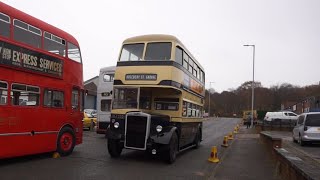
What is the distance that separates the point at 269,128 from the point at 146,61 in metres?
27.8

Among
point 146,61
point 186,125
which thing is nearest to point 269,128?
point 186,125

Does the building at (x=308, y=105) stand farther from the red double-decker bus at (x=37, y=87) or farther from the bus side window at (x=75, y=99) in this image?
the red double-decker bus at (x=37, y=87)

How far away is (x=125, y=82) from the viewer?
565 inches

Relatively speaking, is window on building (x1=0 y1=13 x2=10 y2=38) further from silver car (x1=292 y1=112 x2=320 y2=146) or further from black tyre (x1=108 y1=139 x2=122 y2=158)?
silver car (x1=292 y1=112 x2=320 y2=146)

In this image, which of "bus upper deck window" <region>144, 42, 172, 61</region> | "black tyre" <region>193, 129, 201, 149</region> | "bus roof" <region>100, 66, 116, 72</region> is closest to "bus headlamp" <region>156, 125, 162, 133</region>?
"bus upper deck window" <region>144, 42, 172, 61</region>

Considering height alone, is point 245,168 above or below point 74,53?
below

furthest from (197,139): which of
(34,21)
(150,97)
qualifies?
(34,21)

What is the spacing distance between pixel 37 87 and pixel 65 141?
8.59 feet

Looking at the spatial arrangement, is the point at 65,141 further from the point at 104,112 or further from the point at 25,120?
the point at 104,112

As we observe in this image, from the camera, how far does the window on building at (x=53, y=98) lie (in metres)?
13.1

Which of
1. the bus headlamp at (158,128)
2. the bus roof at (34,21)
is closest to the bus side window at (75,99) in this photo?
the bus roof at (34,21)

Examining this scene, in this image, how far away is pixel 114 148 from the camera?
14.1 meters

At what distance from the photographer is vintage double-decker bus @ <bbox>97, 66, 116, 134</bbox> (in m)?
23.2

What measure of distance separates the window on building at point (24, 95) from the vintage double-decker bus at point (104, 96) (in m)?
10.6
